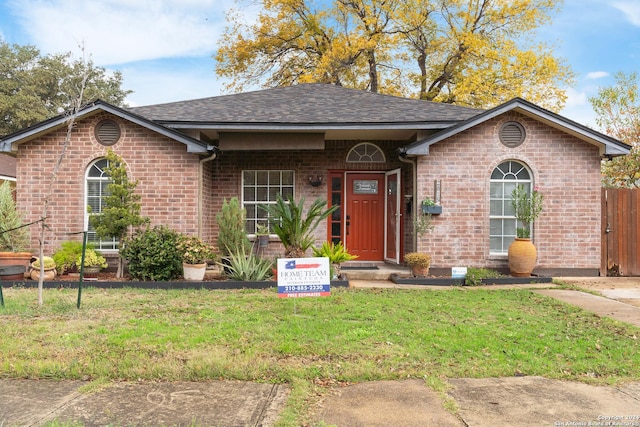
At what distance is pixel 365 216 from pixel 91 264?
6480 mm

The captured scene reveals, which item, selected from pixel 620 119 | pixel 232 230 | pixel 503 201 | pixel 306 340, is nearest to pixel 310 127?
pixel 232 230

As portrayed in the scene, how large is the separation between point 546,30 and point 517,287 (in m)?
20.8

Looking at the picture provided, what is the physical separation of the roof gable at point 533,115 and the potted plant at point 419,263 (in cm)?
219

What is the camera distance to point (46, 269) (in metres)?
9.14

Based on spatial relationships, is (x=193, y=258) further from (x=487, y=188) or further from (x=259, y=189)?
(x=487, y=188)

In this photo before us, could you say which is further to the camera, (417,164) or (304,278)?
(417,164)

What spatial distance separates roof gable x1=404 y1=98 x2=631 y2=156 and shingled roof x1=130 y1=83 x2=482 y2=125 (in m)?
0.52

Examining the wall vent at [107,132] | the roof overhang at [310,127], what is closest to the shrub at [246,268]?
the roof overhang at [310,127]

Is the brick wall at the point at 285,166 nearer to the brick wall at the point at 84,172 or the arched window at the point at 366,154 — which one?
the arched window at the point at 366,154

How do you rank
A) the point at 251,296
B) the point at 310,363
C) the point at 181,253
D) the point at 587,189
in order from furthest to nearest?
1. the point at 587,189
2. the point at 181,253
3. the point at 251,296
4. the point at 310,363

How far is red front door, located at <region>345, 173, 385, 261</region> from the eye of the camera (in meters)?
12.3

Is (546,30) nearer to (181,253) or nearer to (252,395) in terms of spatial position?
(181,253)

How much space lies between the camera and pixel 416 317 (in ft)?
20.9

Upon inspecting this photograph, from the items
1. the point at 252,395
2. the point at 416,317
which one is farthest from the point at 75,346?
the point at 416,317
